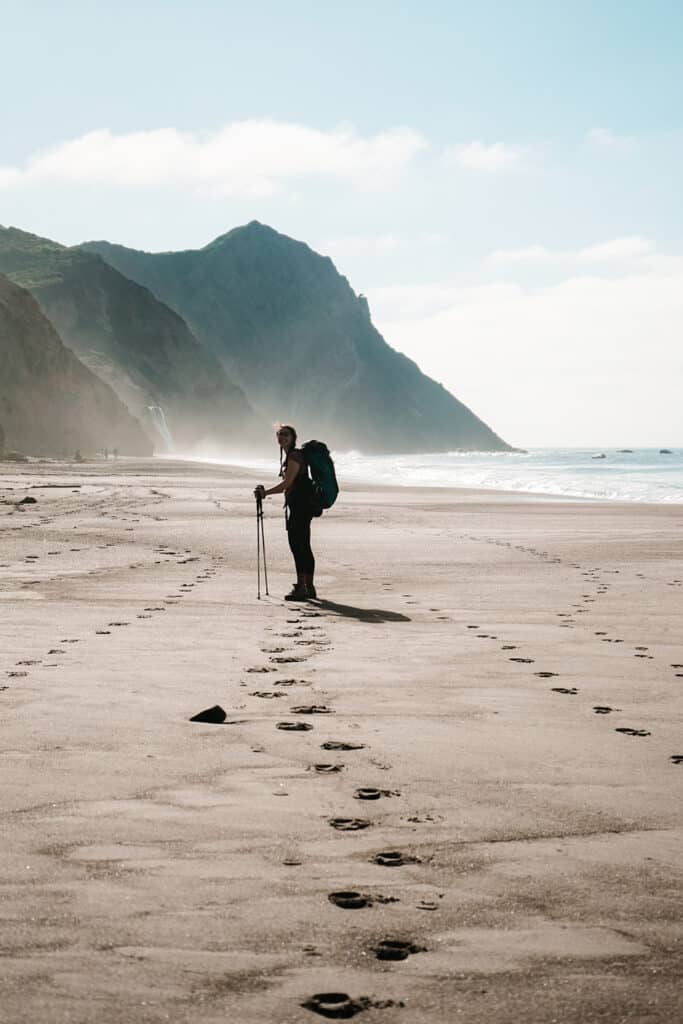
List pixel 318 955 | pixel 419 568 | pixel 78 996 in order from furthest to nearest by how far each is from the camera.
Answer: pixel 419 568 → pixel 318 955 → pixel 78 996

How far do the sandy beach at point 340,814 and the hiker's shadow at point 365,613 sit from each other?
0.08 meters

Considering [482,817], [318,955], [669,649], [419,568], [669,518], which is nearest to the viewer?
[318,955]

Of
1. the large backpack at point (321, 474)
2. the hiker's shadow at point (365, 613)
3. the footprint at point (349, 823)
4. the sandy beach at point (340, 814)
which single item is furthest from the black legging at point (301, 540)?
the footprint at point (349, 823)

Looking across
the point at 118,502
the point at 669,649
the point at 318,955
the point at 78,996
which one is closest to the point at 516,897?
the point at 318,955

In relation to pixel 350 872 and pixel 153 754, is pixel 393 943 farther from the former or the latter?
pixel 153 754

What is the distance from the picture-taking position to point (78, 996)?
9.00ft

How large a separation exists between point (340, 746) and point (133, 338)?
178629 millimetres

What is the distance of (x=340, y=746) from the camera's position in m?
5.30

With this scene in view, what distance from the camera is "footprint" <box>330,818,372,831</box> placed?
4062mm

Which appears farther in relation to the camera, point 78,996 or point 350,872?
point 350,872

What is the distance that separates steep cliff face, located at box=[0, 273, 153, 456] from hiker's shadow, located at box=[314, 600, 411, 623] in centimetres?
8259

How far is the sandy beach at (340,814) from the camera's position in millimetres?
2867

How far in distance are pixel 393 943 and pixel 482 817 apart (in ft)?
3.95

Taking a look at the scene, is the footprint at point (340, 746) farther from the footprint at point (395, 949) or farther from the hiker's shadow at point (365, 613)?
the hiker's shadow at point (365, 613)
